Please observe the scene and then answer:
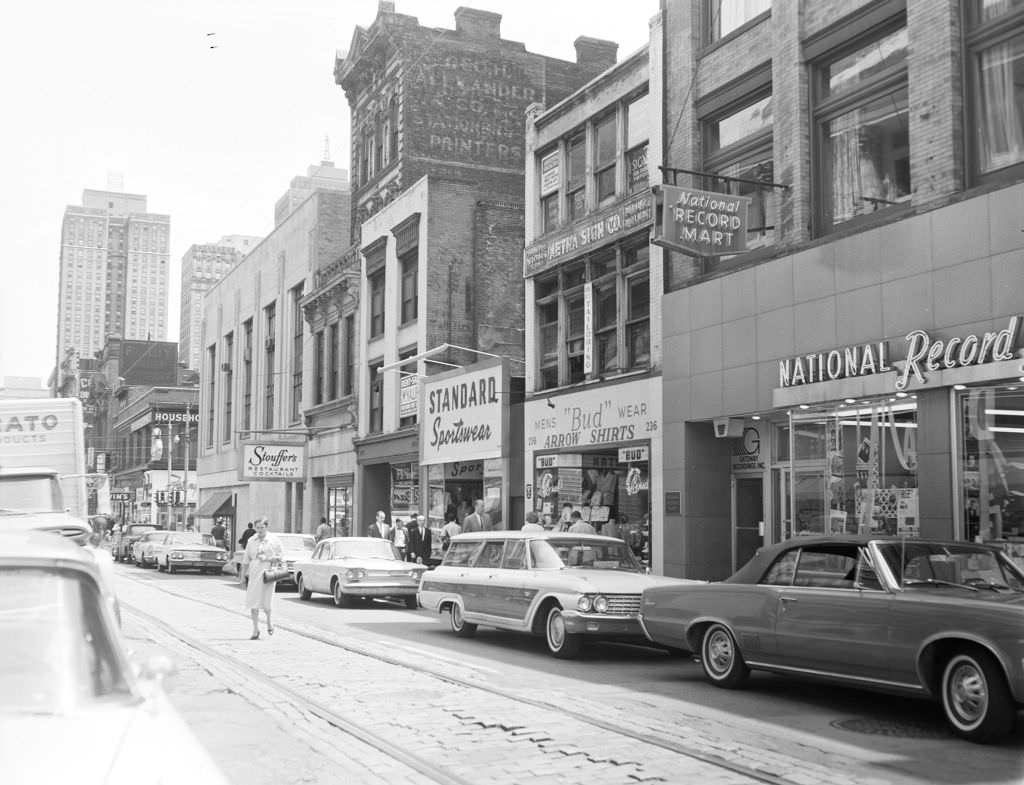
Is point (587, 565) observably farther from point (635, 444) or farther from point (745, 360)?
point (635, 444)

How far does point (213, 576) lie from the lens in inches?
1363

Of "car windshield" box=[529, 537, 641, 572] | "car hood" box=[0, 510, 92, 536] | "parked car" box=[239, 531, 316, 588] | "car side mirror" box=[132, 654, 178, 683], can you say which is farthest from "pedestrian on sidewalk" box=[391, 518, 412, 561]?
"car side mirror" box=[132, 654, 178, 683]

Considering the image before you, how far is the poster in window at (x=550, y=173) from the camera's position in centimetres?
2613

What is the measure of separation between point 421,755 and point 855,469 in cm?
1031

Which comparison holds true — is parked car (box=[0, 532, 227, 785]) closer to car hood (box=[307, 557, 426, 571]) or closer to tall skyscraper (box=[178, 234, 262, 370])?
car hood (box=[307, 557, 426, 571])

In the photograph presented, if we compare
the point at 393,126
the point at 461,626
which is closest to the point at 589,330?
the point at 461,626

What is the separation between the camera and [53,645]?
432 cm

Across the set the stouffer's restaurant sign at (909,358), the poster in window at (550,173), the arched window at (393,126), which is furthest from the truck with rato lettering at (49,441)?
the arched window at (393,126)

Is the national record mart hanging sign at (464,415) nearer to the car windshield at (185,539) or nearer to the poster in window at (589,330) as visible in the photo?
the poster in window at (589,330)

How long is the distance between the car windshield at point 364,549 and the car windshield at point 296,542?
191 inches

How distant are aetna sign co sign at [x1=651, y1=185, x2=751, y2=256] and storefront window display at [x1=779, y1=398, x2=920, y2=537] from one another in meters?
2.97

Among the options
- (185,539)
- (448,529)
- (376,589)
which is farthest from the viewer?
(185,539)

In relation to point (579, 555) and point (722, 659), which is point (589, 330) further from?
point (722, 659)

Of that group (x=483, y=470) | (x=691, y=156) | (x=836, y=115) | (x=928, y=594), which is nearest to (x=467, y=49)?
(x=483, y=470)
